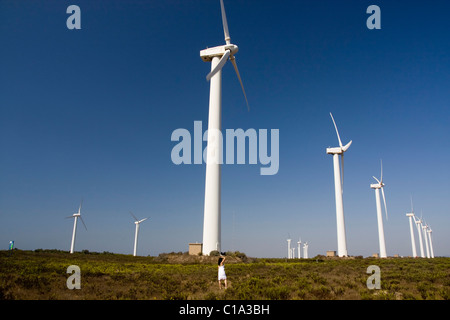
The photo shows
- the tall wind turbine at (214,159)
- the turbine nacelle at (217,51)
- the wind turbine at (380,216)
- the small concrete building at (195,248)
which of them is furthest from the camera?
the wind turbine at (380,216)

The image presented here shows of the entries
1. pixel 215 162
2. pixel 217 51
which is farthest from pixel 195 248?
pixel 217 51

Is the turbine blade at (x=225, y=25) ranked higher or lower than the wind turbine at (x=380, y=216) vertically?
higher

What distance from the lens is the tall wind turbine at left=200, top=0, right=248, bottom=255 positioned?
3644cm

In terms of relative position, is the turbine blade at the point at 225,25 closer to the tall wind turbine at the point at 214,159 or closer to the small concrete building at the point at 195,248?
the tall wind turbine at the point at 214,159

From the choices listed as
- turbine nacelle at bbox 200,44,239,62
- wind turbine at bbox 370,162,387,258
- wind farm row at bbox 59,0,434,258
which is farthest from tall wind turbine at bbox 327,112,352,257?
turbine nacelle at bbox 200,44,239,62

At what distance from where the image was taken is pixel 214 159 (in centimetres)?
3850

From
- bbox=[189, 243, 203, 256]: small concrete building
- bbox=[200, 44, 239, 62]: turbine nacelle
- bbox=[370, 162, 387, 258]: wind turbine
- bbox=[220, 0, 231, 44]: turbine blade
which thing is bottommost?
bbox=[189, 243, 203, 256]: small concrete building

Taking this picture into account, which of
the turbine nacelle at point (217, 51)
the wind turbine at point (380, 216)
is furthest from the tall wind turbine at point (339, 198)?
the turbine nacelle at point (217, 51)

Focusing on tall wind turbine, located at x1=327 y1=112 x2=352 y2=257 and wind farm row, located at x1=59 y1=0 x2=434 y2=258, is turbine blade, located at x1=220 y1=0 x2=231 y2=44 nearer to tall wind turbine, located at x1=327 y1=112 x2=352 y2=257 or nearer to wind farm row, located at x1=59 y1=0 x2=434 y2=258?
wind farm row, located at x1=59 y1=0 x2=434 y2=258

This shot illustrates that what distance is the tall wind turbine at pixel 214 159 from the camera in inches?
1435

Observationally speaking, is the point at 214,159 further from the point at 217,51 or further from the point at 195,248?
the point at 217,51
